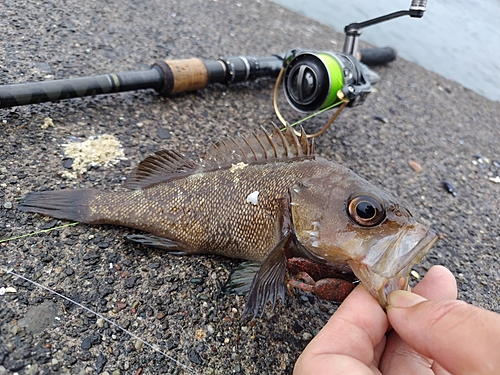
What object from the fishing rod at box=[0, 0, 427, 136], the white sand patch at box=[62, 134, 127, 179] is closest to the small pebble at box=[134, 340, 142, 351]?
the white sand patch at box=[62, 134, 127, 179]

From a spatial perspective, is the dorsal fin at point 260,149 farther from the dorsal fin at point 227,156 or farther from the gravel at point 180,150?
the gravel at point 180,150

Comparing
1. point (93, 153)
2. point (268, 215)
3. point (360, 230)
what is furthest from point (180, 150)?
point (360, 230)

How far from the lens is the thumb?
1217 millimetres

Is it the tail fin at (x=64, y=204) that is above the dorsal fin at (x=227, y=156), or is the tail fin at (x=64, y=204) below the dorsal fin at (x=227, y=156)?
below

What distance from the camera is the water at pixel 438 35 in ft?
21.2

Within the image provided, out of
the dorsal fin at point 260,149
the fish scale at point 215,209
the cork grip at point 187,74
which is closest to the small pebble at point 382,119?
the cork grip at point 187,74

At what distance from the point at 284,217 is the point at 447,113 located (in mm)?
3691

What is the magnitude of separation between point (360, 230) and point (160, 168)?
44.7 inches

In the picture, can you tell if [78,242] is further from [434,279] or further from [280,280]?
[434,279]

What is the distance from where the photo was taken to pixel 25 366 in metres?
1.65

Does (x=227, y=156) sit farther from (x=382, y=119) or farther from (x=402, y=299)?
(x=382, y=119)

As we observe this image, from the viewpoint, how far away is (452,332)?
4.30 ft

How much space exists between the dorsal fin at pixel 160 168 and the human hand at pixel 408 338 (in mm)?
1125

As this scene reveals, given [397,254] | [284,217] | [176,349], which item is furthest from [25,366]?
[397,254]
